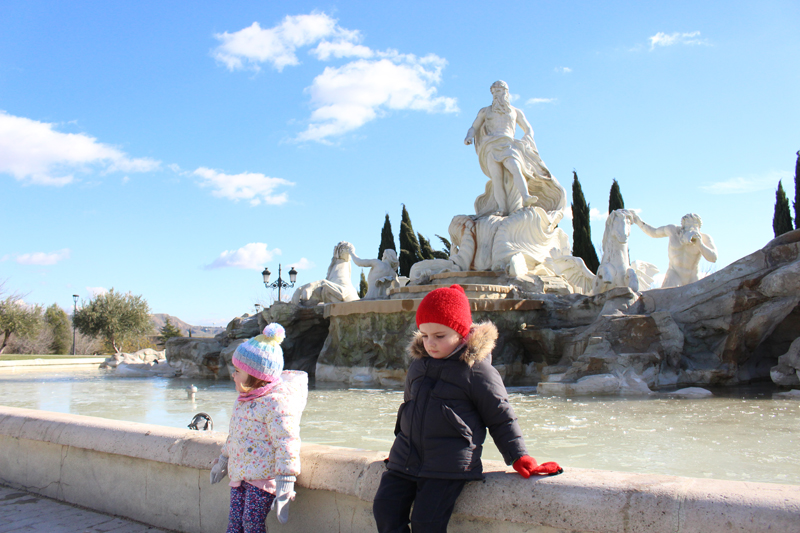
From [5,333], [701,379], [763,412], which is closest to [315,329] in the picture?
[701,379]

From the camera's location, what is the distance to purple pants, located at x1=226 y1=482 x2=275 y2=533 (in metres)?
2.49

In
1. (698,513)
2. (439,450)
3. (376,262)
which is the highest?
(376,262)

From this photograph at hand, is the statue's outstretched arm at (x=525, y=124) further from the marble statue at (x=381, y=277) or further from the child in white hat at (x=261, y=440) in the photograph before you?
the child in white hat at (x=261, y=440)

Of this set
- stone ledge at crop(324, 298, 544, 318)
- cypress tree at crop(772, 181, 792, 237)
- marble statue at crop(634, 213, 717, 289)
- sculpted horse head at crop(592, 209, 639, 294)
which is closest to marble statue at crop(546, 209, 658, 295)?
sculpted horse head at crop(592, 209, 639, 294)

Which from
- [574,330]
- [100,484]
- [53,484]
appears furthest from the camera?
[574,330]

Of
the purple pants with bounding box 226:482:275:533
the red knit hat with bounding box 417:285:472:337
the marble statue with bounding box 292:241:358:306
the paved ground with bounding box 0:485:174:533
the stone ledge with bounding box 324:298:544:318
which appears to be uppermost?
the marble statue with bounding box 292:241:358:306

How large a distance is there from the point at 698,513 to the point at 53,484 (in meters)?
3.67

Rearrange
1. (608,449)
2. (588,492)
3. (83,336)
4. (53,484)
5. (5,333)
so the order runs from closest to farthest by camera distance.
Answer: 1. (588,492)
2. (53,484)
3. (608,449)
4. (5,333)
5. (83,336)

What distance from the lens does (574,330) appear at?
915 centimetres

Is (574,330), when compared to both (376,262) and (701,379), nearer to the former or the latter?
(701,379)

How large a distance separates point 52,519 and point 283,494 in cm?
166

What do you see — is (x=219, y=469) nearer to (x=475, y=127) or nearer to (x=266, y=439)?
(x=266, y=439)

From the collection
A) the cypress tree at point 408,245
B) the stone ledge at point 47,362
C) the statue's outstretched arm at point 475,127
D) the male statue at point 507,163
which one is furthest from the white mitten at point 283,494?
the cypress tree at point 408,245

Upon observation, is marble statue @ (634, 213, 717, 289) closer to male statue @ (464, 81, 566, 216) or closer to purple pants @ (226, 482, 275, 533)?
male statue @ (464, 81, 566, 216)
